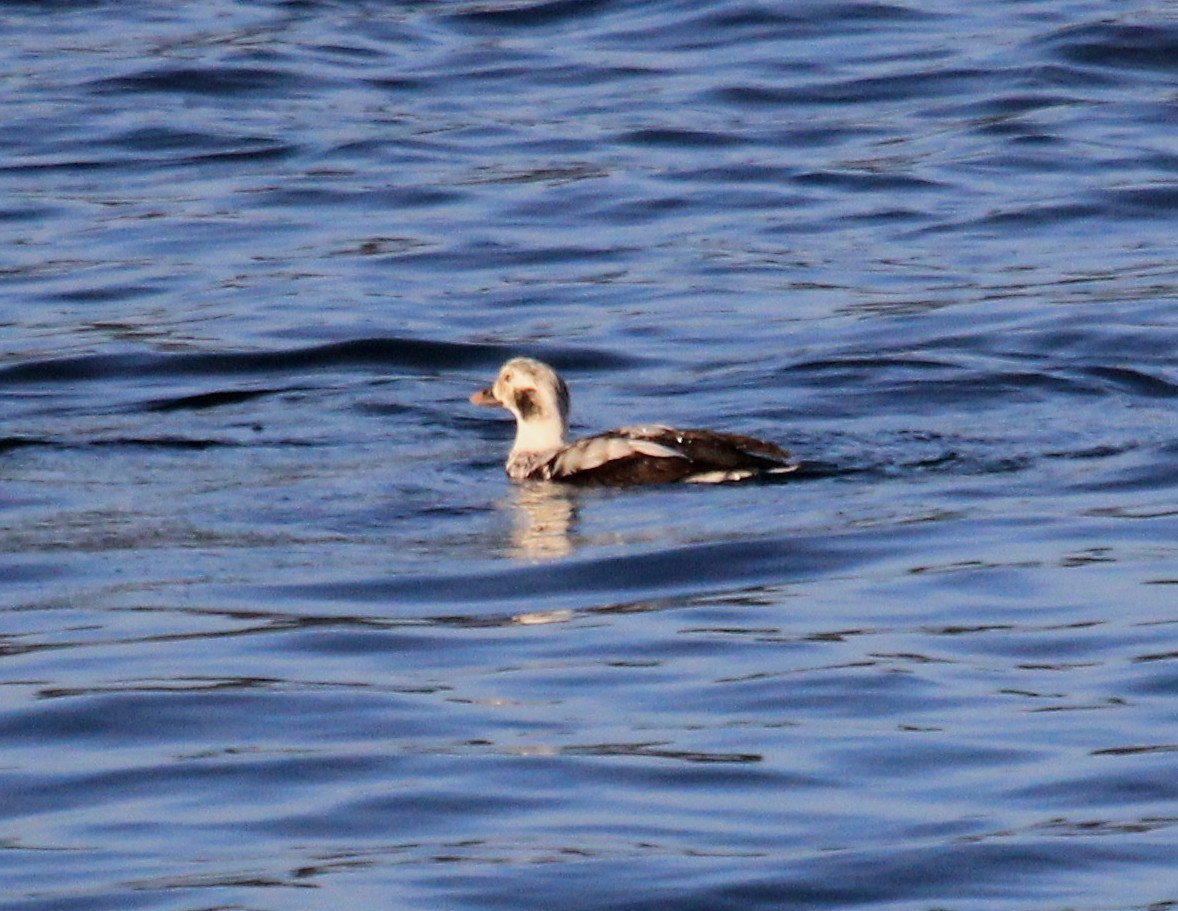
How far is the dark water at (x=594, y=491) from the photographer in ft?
24.4

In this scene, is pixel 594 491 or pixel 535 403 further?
pixel 535 403

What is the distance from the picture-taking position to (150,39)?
27.6 meters

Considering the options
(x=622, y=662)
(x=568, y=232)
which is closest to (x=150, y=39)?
(x=568, y=232)

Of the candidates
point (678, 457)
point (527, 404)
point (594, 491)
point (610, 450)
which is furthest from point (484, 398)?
point (678, 457)

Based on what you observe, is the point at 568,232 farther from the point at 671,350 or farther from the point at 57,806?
the point at 57,806

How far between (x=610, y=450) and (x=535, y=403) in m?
0.98

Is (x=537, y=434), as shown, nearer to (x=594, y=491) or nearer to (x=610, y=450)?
(x=594, y=491)

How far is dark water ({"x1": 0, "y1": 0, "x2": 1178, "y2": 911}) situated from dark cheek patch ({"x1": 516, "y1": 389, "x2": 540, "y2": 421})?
385 mm

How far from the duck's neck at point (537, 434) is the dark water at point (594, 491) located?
32 cm

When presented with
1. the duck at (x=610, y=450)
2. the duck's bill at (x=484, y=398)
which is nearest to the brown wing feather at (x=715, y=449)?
the duck at (x=610, y=450)

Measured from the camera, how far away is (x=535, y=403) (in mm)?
13172

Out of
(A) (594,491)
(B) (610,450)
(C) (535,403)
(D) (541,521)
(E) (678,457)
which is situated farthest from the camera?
(C) (535,403)

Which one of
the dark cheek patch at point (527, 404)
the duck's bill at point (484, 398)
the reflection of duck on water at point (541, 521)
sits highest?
the dark cheek patch at point (527, 404)

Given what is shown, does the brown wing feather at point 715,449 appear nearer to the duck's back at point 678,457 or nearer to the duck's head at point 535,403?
the duck's back at point 678,457
